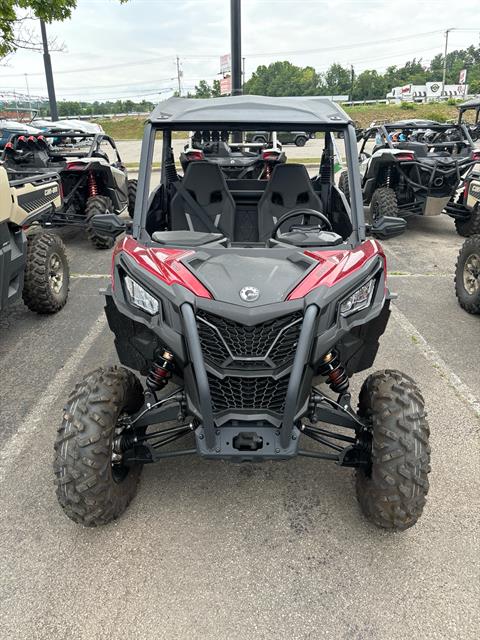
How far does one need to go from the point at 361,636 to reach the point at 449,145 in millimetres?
8754

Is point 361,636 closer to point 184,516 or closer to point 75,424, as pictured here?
point 184,516

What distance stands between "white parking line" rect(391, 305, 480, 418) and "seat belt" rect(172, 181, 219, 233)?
2189 mm

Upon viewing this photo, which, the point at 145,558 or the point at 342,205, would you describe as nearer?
the point at 145,558

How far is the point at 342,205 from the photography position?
3611mm

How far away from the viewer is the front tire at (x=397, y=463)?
223cm

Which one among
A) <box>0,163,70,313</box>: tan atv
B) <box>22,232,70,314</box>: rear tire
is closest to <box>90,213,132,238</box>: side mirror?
<box>0,163,70,313</box>: tan atv

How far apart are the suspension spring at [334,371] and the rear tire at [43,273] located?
11.3 ft

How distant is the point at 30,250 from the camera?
195 inches

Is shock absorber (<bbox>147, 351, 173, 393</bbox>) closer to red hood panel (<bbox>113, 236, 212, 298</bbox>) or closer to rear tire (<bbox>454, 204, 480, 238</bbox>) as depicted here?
red hood panel (<bbox>113, 236, 212, 298</bbox>)

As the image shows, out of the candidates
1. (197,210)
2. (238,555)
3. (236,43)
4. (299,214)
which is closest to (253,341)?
(238,555)

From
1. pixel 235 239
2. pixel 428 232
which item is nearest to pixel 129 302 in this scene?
pixel 235 239

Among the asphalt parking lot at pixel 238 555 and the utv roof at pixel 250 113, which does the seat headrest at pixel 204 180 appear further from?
the asphalt parking lot at pixel 238 555

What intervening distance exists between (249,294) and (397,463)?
→ 3.35ft

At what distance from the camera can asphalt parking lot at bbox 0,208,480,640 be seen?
206 centimetres
